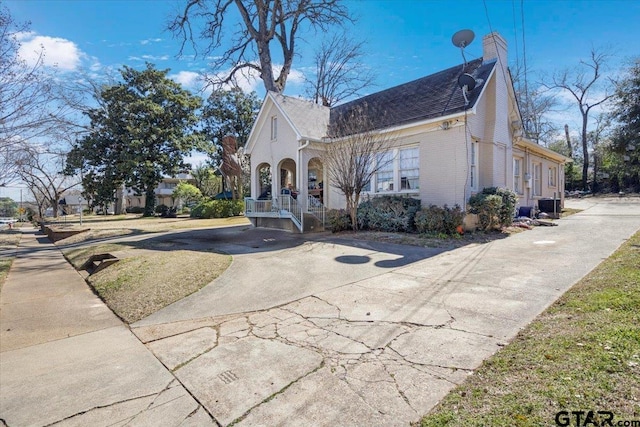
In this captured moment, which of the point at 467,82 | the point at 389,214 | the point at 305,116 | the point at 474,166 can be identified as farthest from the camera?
the point at 305,116

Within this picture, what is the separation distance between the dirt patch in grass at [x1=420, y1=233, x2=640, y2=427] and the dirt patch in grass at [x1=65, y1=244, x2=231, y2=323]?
4830 millimetres

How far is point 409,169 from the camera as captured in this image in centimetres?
1348

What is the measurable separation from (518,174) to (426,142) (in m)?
7.10

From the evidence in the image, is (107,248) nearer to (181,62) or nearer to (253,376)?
(253,376)

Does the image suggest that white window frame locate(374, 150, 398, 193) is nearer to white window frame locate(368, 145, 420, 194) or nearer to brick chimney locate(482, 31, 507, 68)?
white window frame locate(368, 145, 420, 194)

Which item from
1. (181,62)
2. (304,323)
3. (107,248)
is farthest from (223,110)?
(304,323)

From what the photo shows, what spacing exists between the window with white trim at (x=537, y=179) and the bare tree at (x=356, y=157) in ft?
34.1

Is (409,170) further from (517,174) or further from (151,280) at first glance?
(151,280)

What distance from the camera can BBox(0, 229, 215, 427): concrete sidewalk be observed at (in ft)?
8.91

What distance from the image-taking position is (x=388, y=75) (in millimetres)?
27516

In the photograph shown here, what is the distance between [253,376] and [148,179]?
31601 mm

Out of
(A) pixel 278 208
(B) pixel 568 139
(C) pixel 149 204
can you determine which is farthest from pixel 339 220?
(B) pixel 568 139

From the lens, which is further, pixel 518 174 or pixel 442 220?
pixel 518 174

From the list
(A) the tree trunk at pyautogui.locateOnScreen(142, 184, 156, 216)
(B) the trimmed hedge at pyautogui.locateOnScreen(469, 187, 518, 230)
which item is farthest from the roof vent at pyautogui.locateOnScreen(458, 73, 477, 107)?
(A) the tree trunk at pyautogui.locateOnScreen(142, 184, 156, 216)
